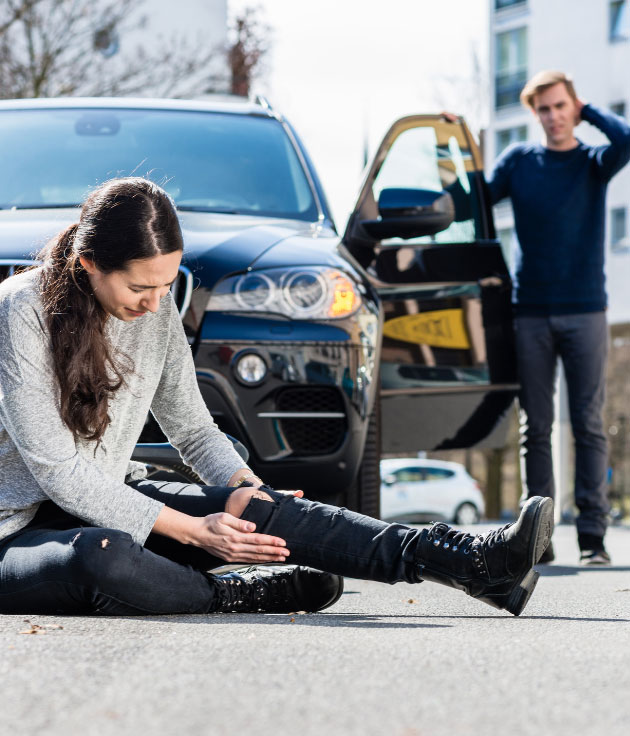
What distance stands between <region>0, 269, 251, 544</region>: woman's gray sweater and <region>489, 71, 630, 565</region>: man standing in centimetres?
269

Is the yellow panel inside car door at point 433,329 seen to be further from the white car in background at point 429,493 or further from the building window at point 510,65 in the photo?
the building window at point 510,65

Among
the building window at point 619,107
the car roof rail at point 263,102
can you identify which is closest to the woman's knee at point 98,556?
the car roof rail at point 263,102

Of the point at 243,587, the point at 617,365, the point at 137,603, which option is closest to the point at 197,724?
the point at 137,603

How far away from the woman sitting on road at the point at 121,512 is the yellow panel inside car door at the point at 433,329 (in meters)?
1.86

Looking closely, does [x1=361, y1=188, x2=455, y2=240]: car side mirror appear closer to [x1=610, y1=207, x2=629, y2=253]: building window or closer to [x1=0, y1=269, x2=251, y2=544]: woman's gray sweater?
[x1=0, y1=269, x2=251, y2=544]: woman's gray sweater

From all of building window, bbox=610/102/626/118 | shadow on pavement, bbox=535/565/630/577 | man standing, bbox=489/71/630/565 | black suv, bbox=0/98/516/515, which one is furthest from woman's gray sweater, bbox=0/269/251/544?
building window, bbox=610/102/626/118

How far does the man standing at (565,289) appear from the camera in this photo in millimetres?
6148

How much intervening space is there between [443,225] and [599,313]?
4.48ft

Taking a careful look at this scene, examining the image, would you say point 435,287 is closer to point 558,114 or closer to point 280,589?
point 558,114

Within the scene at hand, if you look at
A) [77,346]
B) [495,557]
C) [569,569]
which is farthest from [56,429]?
[569,569]

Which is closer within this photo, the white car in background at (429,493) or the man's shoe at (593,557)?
the man's shoe at (593,557)

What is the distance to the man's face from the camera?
6.34 m

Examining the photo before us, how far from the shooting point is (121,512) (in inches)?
138

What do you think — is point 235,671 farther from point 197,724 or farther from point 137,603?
point 137,603
